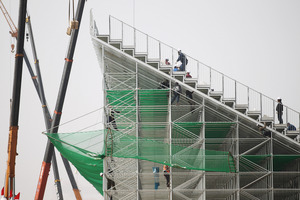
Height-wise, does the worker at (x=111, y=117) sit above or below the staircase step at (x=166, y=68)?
below

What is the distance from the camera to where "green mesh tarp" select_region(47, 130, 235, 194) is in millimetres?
37875

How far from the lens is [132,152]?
130 feet

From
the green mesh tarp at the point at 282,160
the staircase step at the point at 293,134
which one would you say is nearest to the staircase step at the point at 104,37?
the staircase step at the point at 293,134

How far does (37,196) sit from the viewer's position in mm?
41625

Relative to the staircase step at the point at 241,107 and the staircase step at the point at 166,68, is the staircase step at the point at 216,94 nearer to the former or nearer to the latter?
the staircase step at the point at 241,107

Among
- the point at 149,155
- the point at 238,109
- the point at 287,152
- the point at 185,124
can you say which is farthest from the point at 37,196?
the point at 287,152

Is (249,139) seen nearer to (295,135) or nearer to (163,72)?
(295,135)

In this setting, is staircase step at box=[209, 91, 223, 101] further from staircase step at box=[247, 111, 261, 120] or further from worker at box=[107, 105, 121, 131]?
worker at box=[107, 105, 121, 131]

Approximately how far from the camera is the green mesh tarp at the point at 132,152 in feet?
124

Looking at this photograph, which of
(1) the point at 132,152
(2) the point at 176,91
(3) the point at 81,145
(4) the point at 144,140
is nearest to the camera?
(3) the point at 81,145

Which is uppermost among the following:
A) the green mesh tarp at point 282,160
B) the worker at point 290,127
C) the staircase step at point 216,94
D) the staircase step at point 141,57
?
the staircase step at point 141,57

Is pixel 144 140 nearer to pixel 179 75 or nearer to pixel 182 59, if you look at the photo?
pixel 179 75

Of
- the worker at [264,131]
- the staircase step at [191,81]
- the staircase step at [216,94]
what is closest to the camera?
the worker at [264,131]

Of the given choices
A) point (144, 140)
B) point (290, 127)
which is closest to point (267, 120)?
point (290, 127)
